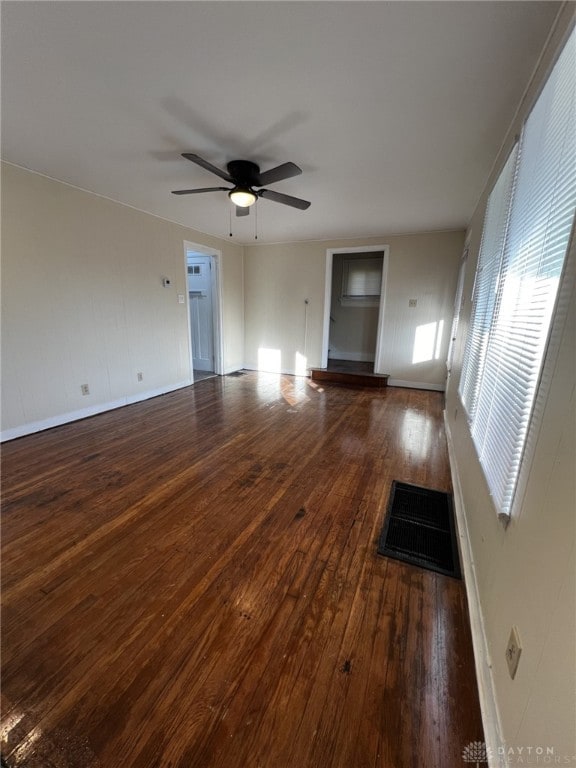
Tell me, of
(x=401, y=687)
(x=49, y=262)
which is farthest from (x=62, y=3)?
(x=401, y=687)

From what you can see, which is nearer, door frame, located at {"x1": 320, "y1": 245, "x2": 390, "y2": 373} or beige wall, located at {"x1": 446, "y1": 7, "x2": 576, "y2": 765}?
beige wall, located at {"x1": 446, "y1": 7, "x2": 576, "y2": 765}

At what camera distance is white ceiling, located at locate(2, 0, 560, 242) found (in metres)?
1.34

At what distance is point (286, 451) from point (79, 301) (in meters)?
2.87

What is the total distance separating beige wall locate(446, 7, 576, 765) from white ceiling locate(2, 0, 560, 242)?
0.58 meters

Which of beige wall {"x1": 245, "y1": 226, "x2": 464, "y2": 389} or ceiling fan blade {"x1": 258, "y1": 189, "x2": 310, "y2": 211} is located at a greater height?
ceiling fan blade {"x1": 258, "y1": 189, "x2": 310, "y2": 211}

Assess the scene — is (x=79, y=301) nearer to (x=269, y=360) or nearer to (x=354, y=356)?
(x=269, y=360)

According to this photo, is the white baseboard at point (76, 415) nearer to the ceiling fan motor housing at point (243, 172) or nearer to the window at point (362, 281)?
the ceiling fan motor housing at point (243, 172)

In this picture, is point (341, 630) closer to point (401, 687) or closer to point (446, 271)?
point (401, 687)

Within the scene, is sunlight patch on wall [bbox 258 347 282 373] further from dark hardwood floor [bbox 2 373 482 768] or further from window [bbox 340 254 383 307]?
dark hardwood floor [bbox 2 373 482 768]

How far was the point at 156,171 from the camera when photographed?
2.84 metres

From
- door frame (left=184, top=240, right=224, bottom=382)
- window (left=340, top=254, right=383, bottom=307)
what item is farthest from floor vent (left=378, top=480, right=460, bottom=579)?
window (left=340, top=254, right=383, bottom=307)

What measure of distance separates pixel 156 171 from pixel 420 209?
3.03 meters

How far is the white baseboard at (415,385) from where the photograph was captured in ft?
16.7

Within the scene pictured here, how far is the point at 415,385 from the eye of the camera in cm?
525
